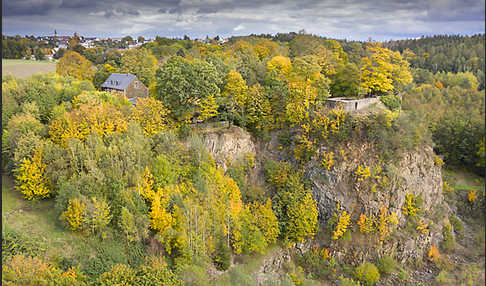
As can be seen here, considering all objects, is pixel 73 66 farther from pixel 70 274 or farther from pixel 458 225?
pixel 458 225

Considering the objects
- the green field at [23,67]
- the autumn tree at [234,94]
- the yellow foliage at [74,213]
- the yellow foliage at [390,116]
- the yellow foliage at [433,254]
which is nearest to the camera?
the yellow foliage at [74,213]

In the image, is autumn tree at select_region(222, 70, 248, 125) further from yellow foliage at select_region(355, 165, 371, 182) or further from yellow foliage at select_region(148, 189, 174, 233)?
yellow foliage at select_region(355, 165, 371, 182)

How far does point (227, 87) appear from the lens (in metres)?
28.6

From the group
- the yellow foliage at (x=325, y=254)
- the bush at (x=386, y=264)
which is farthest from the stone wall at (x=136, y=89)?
the bush at (x=386, y=264)

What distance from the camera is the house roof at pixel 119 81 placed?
34703 millimetres

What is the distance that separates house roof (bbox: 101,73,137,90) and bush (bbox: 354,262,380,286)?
3004 cm

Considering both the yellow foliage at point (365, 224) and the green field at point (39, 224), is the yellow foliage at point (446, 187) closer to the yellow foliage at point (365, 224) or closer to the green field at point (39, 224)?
the yellow foliage at point (365, 224)

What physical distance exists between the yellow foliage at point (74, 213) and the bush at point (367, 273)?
20.9 m

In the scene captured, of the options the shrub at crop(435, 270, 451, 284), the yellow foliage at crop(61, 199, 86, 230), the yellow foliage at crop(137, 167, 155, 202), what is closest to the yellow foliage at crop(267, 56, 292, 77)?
the yellow foliage at crop(137, 167, 155, 202)

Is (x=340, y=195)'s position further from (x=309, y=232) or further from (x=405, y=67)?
(x=405, y=67)

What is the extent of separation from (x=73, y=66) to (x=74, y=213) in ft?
86.4

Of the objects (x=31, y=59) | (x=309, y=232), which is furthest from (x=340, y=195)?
(x=31, y=59)

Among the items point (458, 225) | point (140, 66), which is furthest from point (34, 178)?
point (458, 225)

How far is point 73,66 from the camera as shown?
37.5 meters
